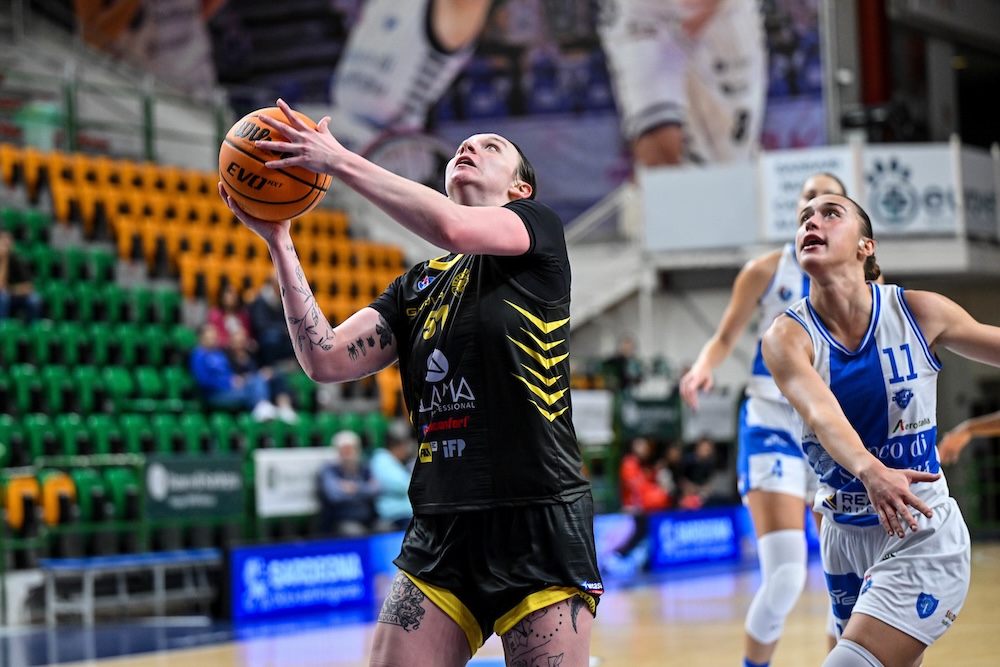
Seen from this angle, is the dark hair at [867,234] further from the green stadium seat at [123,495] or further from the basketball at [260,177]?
the green stadium seat at [123,495]

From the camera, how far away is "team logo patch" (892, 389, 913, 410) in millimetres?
3744

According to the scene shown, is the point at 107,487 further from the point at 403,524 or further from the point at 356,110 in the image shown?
the point at 356,110

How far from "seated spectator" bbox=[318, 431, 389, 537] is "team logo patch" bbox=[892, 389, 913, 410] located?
26.3 feet

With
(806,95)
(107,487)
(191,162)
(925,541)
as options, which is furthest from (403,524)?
(806,95)

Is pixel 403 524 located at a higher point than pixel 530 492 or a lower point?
lower

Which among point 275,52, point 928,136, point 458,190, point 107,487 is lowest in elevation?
point 107,487

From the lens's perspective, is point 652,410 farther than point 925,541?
Yes

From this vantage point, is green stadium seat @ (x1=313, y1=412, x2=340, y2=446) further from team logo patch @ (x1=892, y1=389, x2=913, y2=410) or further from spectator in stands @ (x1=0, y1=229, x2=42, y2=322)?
team logo patch @ (x1=892, y1=389, x2=913, y2=410)

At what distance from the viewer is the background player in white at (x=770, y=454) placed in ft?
17.9

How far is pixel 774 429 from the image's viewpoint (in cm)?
561

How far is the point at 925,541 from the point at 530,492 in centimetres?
132

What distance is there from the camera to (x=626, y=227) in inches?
842

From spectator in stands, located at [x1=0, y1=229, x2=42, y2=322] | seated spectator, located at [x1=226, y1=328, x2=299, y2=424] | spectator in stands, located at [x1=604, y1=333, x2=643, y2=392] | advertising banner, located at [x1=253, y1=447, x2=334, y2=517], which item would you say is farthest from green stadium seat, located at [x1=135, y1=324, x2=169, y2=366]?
spectator in stands, located at [x1=604, y1=333, x2=643, y2=392]

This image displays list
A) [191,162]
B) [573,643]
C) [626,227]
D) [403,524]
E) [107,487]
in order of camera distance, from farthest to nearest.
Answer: [626,227], [191,162], [403,524], [107,487], [573,643]
